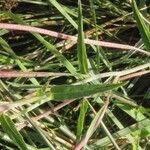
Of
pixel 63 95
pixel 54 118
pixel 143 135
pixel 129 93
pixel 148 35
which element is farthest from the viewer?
pixel 129 93

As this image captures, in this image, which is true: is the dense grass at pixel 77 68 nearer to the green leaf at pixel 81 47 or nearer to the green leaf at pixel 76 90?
the green leaf at pixel 81 47

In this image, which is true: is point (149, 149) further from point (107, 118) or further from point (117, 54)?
point (117, 54)

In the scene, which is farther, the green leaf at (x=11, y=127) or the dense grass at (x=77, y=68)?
the dense grass at (x=77, y=68)

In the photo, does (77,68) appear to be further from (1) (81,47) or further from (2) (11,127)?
(2) (11,127)

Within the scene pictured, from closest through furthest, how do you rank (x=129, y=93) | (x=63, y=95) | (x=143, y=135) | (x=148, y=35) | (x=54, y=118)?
(x=63, y=95) → (x=148, y=35) → (x=143, y=135) → (x=54, y=118) → (x=129, y=93)

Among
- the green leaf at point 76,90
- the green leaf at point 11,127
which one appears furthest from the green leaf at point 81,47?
the green leaf at point 11,127

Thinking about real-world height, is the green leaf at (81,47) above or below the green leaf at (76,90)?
above

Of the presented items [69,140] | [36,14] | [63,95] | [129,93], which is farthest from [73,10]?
[63,95]
